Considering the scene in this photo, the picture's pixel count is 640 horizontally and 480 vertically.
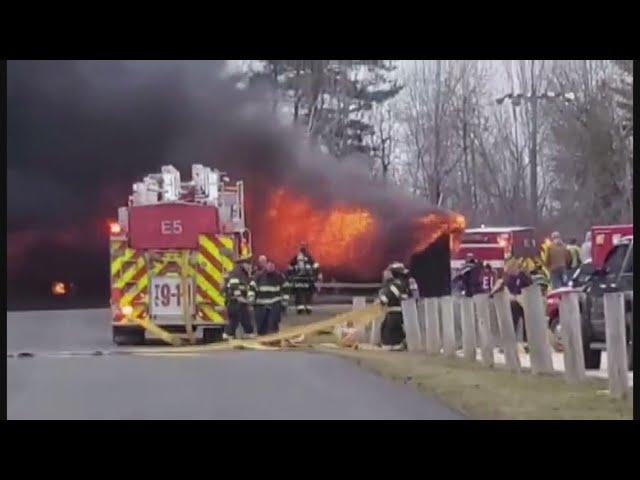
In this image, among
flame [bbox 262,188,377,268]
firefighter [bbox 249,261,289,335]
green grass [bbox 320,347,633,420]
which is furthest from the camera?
flame [bbox 262,188,377,268]

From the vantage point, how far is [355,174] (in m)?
30.5

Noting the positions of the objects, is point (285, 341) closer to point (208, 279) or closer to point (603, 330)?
point (208, 279)

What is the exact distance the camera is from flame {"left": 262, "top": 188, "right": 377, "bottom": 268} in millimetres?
29000

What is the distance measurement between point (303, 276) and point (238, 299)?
6.92 meters

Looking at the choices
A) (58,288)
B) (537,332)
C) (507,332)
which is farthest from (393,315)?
(58,288)

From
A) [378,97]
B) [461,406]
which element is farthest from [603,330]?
[378,97]

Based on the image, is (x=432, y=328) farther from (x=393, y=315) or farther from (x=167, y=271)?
(x=167, y=271)

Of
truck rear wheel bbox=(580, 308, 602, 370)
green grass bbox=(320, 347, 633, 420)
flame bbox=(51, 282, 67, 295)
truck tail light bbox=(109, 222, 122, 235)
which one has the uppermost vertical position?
truck tail light bbox=(109, 222, 122, 235)

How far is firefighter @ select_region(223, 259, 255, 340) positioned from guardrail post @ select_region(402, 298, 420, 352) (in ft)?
9.70

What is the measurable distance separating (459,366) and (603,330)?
7.06 feet

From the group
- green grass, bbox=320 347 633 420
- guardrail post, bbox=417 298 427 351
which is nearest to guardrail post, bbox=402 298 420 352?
guardrail post, bbox=417 298 427 351

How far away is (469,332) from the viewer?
17094 millimetres

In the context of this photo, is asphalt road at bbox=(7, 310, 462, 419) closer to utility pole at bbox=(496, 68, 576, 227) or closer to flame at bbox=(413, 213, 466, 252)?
flame at bbox=(413, 213, 466, 252)
